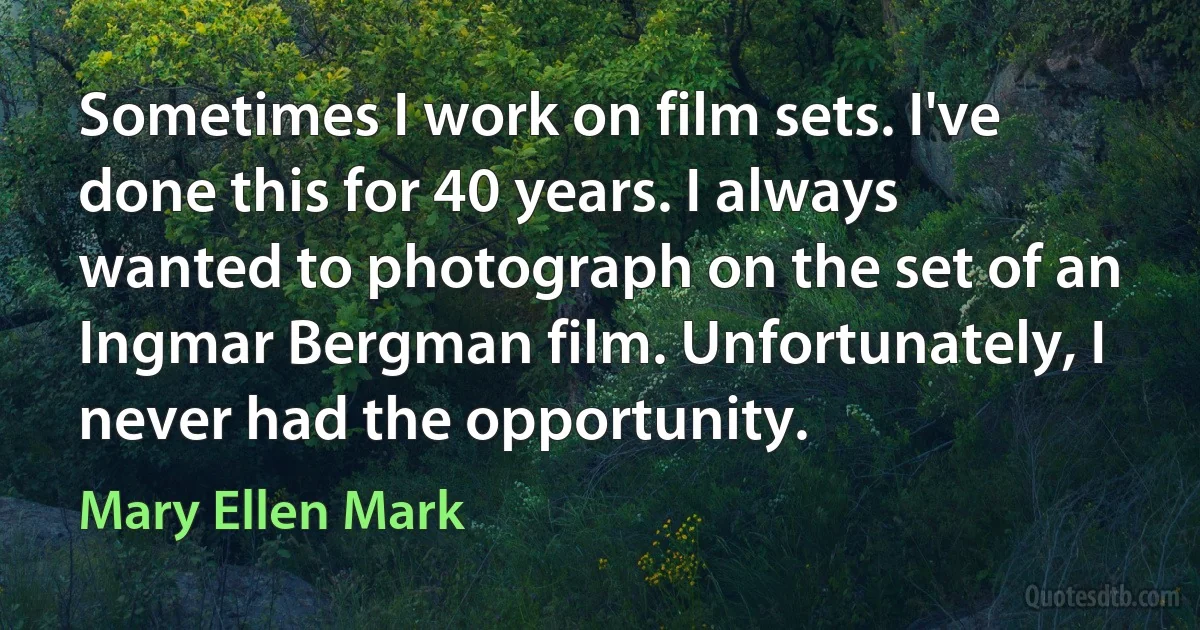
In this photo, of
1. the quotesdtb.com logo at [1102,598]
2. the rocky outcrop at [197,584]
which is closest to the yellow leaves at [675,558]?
the rocky outcrop at [197,584]

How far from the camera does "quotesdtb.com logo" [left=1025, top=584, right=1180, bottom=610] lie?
5602mm

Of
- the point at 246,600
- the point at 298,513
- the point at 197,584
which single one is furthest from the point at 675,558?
Result: the point at 298,513

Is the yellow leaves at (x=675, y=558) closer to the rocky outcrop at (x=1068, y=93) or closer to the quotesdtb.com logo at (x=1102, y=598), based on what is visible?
the quotesdtb.com logo at (x=1102, y=598)

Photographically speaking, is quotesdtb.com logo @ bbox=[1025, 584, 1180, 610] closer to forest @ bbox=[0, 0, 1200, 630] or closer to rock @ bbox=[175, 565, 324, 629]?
forest @ bbox=[0, 0, 1200, 630]

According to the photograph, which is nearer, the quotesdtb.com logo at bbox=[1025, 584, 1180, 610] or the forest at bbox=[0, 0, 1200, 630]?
the quotesdtb.com logo at bbox=[1025, 584, 1180, 610]

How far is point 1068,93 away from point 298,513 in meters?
8.54

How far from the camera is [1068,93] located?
10.0 m

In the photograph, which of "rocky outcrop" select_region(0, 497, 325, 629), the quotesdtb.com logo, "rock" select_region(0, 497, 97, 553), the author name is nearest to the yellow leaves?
"rocky outcrop" select_region(0, 497, 325, 629)

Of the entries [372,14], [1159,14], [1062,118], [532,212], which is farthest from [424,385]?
[1159,14]

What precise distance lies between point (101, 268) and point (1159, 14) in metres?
10.4

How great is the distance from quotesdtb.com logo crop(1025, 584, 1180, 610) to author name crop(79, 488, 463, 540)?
5.29 metres

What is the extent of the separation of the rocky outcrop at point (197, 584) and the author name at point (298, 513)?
2.34 ft

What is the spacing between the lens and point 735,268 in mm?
10258

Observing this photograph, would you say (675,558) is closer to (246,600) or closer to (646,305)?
(246,600)
